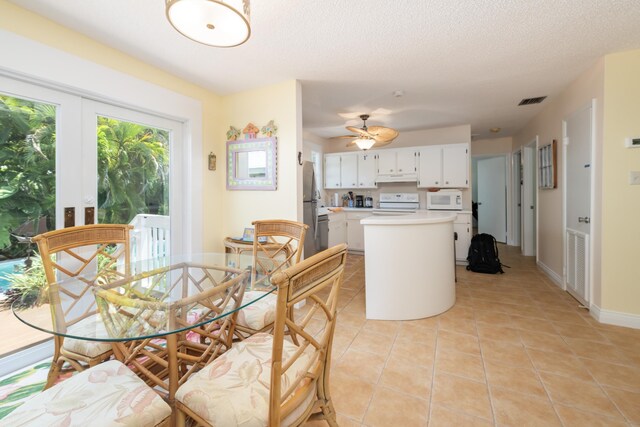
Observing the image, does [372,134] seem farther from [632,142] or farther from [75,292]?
[75,292]

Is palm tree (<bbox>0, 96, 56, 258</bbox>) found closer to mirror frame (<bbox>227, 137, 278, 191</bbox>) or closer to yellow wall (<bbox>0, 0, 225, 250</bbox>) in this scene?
yellow wall (<bbox>0, 0, 225, 250</bbox>)

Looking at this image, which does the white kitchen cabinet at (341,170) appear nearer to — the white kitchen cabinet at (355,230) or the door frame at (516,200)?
the white kitchen cabinet at (355,230)

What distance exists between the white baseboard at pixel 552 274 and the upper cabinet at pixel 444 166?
1.58 m

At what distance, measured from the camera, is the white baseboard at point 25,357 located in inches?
70.6

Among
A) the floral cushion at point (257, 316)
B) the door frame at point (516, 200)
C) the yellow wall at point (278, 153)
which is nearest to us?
the floral cushion at point (257, 316)

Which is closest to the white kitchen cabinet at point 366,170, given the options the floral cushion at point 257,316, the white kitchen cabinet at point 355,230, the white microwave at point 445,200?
Answer: the white kitchen cabinet at point 355,230

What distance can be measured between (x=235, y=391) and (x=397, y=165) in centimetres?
477

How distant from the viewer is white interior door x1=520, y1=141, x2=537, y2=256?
4.80 metres

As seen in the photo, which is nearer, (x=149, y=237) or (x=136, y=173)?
(x=136, y=173)

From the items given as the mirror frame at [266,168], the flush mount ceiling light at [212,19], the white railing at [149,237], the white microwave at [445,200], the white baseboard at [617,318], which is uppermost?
the flush mount ceiling light at [212,19]

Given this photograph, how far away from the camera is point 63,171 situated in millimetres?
2035

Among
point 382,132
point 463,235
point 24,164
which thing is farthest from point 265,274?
point 463,235

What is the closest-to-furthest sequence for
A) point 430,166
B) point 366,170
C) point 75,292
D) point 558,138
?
point 75,292 < point 558,138 < point 430,166 < point 366,170

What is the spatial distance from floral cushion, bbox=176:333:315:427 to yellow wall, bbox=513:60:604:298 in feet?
10.1
